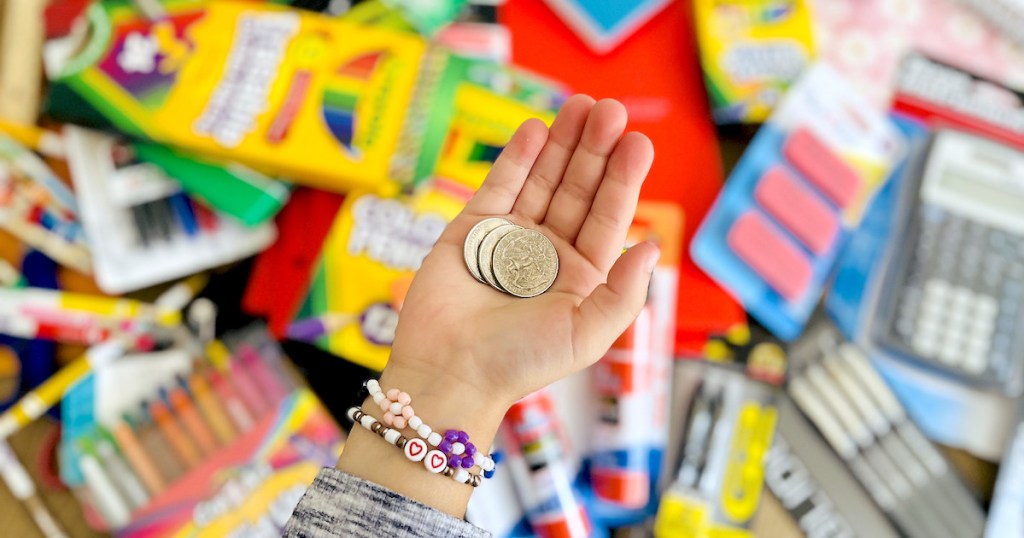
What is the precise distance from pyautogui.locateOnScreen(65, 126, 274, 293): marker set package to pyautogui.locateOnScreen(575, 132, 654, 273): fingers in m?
0.41

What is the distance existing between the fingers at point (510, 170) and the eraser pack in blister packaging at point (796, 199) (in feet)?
0.99

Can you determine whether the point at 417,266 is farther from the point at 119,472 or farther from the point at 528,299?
the point at 119,472

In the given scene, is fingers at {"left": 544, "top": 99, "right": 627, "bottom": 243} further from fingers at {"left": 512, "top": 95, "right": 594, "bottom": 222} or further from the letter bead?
the letter bead

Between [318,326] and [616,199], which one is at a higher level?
[616,199]

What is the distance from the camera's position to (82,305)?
27.4 inches

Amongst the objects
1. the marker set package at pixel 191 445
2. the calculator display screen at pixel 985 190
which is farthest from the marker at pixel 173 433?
the calculator display screen at pixel 985 190

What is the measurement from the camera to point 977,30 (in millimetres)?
862

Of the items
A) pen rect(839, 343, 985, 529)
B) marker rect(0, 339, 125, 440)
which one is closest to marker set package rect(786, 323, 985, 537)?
pen rect(839, 343, 985, 529)

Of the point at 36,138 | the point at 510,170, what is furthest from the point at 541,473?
the point at 36,138

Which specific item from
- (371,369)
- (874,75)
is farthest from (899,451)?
(371,369)

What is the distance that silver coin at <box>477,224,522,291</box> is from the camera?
0.50 meters

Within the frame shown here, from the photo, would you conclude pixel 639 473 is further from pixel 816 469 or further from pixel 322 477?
pixel 322 477

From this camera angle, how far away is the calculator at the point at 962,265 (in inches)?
28.6

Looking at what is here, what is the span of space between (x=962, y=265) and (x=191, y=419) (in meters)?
0.84
